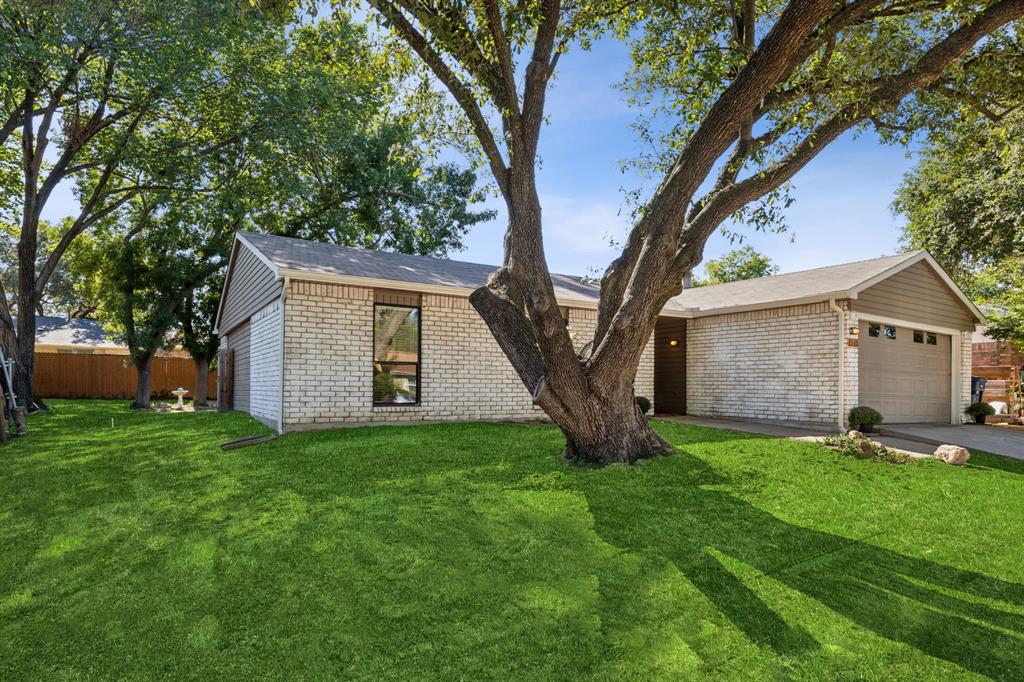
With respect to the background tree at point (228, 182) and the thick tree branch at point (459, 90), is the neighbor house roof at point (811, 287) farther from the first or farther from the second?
the thick tree branch at point (459, 90)

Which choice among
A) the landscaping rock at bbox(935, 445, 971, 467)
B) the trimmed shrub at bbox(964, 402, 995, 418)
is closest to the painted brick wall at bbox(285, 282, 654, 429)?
the landscaping rock at bbox(935, 445, 971, 467)

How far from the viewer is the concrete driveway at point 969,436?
876 cm

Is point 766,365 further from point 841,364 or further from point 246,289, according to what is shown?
point 246,289

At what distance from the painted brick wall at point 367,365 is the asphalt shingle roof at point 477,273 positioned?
1.67 ft

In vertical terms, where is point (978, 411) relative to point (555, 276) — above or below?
below

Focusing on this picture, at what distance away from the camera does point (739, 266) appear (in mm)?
34125

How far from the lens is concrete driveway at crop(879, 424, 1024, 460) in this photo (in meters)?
8.76

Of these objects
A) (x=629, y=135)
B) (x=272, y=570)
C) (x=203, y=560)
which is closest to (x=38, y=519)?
(x=203, y=560)

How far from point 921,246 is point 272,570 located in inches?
923

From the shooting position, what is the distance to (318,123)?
1627 cm

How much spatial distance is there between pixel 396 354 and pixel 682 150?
5962 mm

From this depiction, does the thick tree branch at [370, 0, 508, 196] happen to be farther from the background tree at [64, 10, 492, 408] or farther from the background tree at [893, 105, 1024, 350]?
the background tree at [893, 105, 1024, 350]

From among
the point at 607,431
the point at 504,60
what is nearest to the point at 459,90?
the point at 504,60

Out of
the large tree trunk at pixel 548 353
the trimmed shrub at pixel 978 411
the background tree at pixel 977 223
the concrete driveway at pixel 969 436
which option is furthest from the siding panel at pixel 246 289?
the background tree at pixel 977 223
